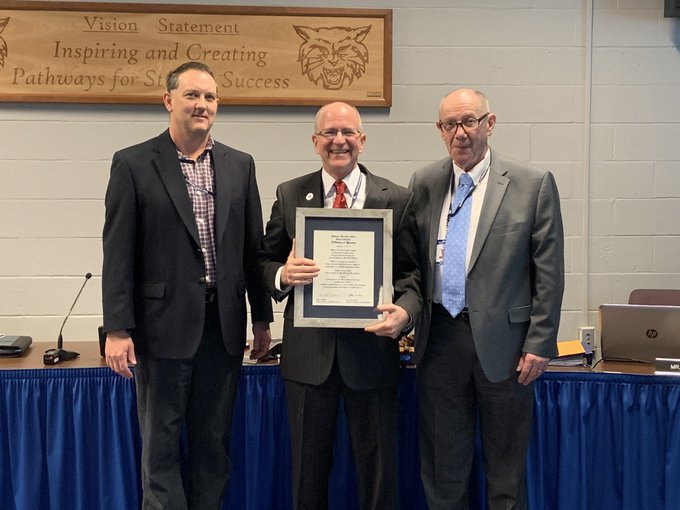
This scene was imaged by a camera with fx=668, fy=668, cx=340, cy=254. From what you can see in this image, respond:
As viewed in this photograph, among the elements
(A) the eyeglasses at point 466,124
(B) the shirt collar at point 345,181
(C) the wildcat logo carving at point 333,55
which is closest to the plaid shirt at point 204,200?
(B) the shirt collar at point 345,181

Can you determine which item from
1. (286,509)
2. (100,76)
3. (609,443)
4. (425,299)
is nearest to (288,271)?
(425,299)

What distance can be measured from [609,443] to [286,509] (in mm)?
1168

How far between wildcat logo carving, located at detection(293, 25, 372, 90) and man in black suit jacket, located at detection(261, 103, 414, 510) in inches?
55.4

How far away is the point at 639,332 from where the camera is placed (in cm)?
240

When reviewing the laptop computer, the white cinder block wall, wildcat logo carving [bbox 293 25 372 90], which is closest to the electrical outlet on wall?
the white cinder block wall

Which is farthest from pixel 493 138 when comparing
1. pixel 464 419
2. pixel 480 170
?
pixel 464 419

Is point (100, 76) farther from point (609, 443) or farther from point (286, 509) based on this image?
point (609, 443)

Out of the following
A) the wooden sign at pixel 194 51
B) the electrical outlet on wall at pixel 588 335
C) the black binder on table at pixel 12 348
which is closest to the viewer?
the black binder on table at pixel 12 348

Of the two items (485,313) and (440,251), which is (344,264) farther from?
(485,313)

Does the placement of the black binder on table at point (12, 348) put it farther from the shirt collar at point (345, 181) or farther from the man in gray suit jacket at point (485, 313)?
the man in gray suit jacket at point (485, 313)

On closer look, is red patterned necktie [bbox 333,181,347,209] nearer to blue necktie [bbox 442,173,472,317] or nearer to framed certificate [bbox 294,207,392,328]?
framed certificate [bbox 294,207,392,328]

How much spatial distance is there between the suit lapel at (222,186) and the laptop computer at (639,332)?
1.39m

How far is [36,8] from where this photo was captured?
3.21 metres

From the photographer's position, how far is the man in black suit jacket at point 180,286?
1.93m
